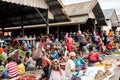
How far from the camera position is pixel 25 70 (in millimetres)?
12789

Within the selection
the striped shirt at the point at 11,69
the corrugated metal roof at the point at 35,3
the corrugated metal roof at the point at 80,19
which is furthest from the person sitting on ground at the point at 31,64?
the corrugated metal roof at the point at 80,19

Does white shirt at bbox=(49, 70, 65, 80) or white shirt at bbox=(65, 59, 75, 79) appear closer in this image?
white shirt at bbox=(49, 70, 65, 80)

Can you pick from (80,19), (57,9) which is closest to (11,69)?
(57,9)

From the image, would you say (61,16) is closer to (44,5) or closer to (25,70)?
(44,5)

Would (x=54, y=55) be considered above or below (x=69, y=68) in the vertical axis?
below

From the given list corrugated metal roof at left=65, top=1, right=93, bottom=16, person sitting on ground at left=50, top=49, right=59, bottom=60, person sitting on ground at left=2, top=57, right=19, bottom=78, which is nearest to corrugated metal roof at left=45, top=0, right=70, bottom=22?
person sitting on ground at left=50, top=49, right=59, bottom=60

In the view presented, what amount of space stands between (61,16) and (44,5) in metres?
1.86

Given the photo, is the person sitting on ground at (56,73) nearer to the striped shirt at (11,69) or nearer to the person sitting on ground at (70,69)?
the person sitting on ground at (70,69)

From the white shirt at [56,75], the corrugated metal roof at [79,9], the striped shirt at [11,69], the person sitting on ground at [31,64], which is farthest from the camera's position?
the corrugated metal roof at [79,9]

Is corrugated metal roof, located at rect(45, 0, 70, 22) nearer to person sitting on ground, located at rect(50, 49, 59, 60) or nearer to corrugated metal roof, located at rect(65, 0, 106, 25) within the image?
person sitting on ground, located at rect(50, 49, 59, 60)

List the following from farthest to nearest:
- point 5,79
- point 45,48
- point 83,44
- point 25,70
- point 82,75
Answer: point 83,44 → point 45,48 → point 25,70 → point 5,79 → point 82,75

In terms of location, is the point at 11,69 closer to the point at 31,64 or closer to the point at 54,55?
the point at 31,64

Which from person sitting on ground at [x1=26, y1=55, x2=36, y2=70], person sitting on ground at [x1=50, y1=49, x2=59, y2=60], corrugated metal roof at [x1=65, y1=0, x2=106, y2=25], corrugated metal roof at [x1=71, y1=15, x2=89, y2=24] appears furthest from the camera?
corrugated metal roof at [x1=65, y1=0, x2=106, y2=25]

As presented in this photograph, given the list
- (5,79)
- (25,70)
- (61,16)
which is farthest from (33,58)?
(61,16)
